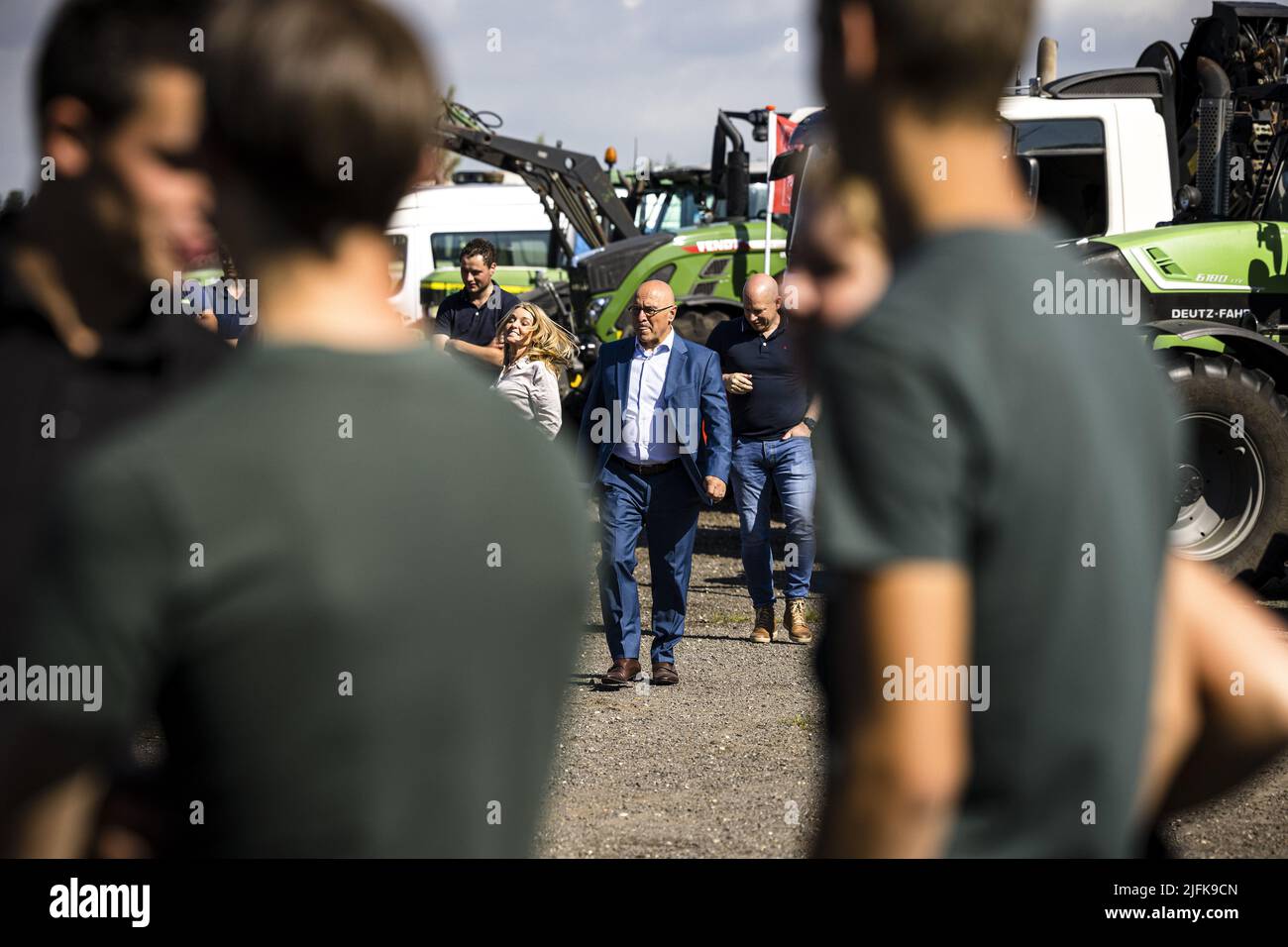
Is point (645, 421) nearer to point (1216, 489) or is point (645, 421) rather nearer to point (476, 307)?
point (476, 307)

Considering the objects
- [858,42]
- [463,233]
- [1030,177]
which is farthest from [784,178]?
[858,42]

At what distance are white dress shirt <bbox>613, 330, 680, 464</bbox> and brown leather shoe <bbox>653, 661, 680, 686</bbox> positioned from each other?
1050 millimetres

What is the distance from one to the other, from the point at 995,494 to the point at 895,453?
102mm

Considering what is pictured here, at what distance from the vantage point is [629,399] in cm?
741

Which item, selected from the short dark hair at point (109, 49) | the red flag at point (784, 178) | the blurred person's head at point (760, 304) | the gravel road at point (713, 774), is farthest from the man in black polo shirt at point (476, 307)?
the short dark hair at point (109, 49)

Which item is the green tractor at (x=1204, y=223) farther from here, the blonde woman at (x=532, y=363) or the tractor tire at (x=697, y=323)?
the tractor tire at (x=697, y=323)

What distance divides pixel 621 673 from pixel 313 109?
6196 mm

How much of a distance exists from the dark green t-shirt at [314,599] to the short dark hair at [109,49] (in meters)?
0.70

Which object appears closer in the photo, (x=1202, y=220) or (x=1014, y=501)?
(x=1014, y=501)

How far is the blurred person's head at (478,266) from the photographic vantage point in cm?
941

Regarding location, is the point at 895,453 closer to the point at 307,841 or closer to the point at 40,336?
the point at 307,841

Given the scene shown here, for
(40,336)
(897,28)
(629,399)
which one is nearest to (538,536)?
(897,28)

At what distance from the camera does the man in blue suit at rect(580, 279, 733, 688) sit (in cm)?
729

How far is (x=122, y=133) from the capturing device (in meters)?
1.76
